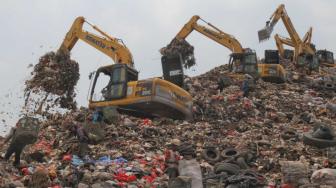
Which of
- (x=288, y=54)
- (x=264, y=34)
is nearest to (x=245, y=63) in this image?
(x=264, y=34)

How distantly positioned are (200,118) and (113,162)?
737 cm

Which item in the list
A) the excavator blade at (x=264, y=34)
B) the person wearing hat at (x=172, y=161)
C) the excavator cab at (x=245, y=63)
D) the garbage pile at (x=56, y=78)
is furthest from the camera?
the excavator blade at (x=264, y=34)

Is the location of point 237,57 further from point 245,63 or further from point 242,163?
point 242,163

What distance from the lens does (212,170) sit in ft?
35.2

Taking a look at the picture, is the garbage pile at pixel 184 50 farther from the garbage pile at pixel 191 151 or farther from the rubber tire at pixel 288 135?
the rubber tire at pixel 288 135

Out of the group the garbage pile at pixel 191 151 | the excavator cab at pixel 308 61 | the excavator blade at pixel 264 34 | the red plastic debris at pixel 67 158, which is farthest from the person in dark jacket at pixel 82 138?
the excavator cab at pixel 308 61

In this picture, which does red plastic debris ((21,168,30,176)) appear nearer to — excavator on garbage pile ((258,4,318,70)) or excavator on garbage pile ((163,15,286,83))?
excavator on garbage pile ((163,15,286,83))

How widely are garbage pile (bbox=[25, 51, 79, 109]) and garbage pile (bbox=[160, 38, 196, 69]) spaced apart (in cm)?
Result: 914

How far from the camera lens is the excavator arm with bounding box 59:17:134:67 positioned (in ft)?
60.7

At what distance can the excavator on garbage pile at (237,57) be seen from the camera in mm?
26344

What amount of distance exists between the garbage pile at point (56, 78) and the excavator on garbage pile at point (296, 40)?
55.1 feet

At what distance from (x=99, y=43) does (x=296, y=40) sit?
66.0 ft

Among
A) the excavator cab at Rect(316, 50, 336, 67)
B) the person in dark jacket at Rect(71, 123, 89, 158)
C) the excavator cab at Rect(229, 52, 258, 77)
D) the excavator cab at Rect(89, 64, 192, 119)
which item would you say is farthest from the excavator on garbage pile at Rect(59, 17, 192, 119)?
the excavator cab at Rect(316, 50, 336, 67)

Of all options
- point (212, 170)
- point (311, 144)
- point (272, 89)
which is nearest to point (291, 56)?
point (272, 89)
